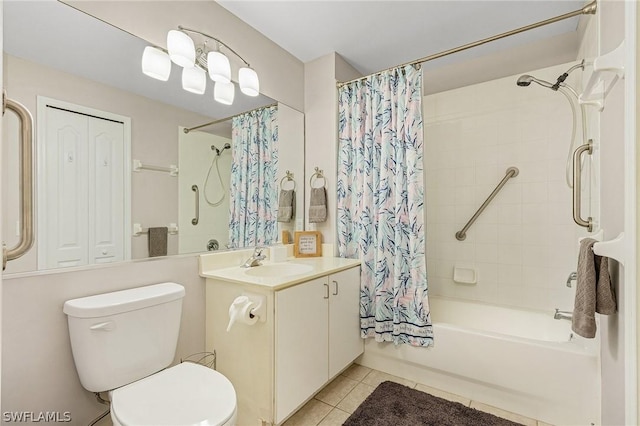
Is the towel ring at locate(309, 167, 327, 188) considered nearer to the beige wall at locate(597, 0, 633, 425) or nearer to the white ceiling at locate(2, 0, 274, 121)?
the white ceiling at locate(2, 0, 274, 121)

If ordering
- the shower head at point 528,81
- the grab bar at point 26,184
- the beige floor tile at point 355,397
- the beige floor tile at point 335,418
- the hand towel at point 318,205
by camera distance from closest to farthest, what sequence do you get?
the grab bar at point 26,184, the beige floor tile at point 335,418, the beige floor tile at point 355,397, the shower head at point 528,81, the hand towel at point 318,205

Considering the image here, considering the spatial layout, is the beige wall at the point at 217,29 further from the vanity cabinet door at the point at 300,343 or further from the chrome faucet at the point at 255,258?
the vanity cabinet door at the point at 300,343

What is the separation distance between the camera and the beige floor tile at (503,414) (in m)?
1.68

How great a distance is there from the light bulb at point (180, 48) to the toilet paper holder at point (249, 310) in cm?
127

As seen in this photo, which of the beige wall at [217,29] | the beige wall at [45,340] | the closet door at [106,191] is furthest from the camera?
the beige wall at [217,29]

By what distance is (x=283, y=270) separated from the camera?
209 centimetres

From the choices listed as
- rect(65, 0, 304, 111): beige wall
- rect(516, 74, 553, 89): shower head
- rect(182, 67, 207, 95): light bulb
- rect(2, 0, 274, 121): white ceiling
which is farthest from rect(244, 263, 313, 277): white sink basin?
rect(516, 74, 553, 89): shower head

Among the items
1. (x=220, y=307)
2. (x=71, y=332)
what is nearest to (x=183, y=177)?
(x=220, y=307)

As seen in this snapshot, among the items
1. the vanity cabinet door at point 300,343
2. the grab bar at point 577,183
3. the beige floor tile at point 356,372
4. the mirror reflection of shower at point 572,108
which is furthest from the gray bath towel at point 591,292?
the beige floor tile at point 356,372

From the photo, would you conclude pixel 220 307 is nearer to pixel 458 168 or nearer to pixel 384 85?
pixel 384 85

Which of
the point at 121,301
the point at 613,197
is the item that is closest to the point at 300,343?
the point at 121,301

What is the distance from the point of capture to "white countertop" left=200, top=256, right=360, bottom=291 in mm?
1574

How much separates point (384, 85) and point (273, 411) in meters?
2.11

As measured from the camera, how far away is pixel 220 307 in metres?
1.71
